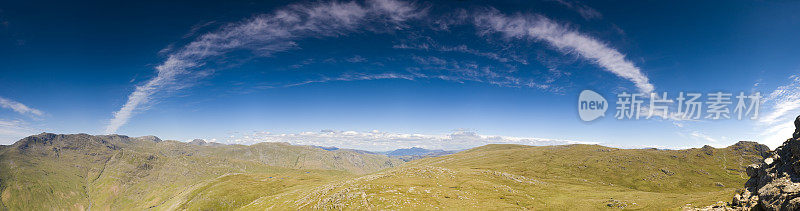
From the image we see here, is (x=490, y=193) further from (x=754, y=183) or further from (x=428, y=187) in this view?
(x=754, y=183)

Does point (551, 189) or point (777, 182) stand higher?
point (777, 182)

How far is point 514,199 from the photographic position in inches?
4058

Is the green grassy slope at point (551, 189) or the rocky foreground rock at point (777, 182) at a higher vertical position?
the rocky foreground rock at point (777, 182)

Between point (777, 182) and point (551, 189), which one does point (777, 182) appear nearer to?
point (777, 182)

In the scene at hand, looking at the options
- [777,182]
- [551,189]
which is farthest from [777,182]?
[551,189]

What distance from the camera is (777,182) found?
25172 millimetres

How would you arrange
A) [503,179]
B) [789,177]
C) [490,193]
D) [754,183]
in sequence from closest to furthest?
1. [789,177]
2. [754,183]
3. [490,193]
4. [503,179]

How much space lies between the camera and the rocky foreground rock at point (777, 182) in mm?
22688

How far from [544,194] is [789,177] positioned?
103501 millimetres

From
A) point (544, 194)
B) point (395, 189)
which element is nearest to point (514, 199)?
point (544, 194)

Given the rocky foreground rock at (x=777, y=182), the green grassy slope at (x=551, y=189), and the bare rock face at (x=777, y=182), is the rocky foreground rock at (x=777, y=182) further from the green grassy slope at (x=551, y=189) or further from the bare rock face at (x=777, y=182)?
the green grassy slope at (x=551, y=189)

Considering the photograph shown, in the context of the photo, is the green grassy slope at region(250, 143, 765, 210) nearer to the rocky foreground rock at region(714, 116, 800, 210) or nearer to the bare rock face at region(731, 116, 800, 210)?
the rocky foreground rock at region(714, 116, 800, 210)

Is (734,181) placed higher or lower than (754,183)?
lower

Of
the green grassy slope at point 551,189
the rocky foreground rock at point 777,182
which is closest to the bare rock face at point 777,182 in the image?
the rocky foreground rock at point 777,182
